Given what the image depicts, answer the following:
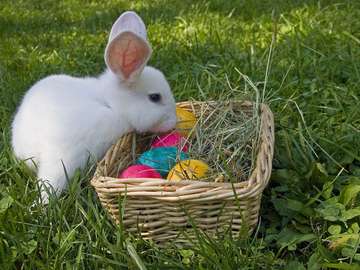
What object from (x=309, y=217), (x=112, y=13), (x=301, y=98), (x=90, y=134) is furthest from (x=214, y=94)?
(x=112, y=13)

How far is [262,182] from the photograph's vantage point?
2225 mm

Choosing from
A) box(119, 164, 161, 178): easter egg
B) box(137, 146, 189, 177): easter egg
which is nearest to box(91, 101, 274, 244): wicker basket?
box(119, 164, 161, 178): easter egg

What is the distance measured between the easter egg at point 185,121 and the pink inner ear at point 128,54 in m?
0.39

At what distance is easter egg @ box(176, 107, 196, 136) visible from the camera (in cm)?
298

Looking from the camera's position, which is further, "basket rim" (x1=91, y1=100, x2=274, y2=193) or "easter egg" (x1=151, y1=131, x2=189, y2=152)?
"easter egg" (x1=151, y1=131, x2=189, y2=152)

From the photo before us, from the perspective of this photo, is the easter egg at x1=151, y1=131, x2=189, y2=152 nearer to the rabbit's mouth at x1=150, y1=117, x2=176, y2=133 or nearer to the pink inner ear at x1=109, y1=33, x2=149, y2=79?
the rabbit's mouth at x1=150, y1=117, x2=176, y2=133

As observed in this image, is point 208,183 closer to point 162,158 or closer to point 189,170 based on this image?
point 189,170

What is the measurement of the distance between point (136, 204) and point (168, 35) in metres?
2.95

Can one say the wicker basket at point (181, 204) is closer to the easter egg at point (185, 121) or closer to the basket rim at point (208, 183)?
the basket rim at point (208, 183)

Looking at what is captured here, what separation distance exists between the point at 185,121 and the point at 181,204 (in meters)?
0.88

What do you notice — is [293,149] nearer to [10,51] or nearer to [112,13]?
[10,51]

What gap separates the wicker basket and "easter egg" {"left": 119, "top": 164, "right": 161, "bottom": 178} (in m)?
0.14

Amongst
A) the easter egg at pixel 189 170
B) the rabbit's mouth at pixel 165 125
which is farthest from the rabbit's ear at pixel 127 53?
the easter egg at pixel 189 170

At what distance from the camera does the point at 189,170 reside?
97.0 inches
